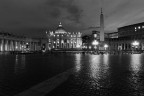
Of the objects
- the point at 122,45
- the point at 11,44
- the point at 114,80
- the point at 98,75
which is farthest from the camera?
the point at 11,44

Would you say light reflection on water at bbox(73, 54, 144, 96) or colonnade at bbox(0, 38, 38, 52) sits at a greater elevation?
colonnade at bbox(0, 38, 38, 52)

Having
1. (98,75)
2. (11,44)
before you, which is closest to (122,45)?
(11,44)

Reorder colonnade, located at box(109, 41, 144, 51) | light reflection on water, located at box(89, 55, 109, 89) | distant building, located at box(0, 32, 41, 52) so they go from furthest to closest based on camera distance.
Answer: distant building, located at box(0, 32, 41, 52)
colonnade, located at box(109, 41, 144, 51)
light reflection on water, located at box(89, 55, 109, 89)

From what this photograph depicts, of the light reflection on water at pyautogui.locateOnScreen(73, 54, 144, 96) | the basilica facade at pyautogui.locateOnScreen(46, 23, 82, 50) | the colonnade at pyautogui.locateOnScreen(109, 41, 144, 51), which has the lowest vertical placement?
the light reflection on water at pyautogui.locateOnScreen(73, 54, 144, 96)

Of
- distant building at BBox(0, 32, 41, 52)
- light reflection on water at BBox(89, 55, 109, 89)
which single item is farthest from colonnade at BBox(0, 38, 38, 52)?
light reflection on water at BBox(89, 55, 109, 89)

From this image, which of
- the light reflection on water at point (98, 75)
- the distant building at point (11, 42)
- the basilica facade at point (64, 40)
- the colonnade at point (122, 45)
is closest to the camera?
the light reflection on water at point (98, 75)

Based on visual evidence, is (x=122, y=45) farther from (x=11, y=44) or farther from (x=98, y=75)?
(x=98, y=75)

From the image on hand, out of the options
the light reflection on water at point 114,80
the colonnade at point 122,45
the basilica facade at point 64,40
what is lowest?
the light reflection on water at point 114,80

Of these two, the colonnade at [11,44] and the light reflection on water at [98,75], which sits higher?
the colonnade at [11,44]

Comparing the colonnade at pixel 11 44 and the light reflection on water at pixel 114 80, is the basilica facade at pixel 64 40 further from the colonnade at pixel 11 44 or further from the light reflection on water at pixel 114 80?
the light reflection on water at pixel 114 80

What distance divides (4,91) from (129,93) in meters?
4.64

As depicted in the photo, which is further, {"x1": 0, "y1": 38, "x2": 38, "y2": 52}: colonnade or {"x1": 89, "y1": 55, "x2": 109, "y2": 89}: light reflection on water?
{"x1": 0, "y1": 38, "x2": 38, "y2": 52}: colonnade

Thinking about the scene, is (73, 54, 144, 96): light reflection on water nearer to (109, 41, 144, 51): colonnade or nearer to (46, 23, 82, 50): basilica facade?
(109, 41, 144, 51): colonnade

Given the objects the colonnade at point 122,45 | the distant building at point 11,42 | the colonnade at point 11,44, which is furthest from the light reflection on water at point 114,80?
the colonnade at point 11,44
